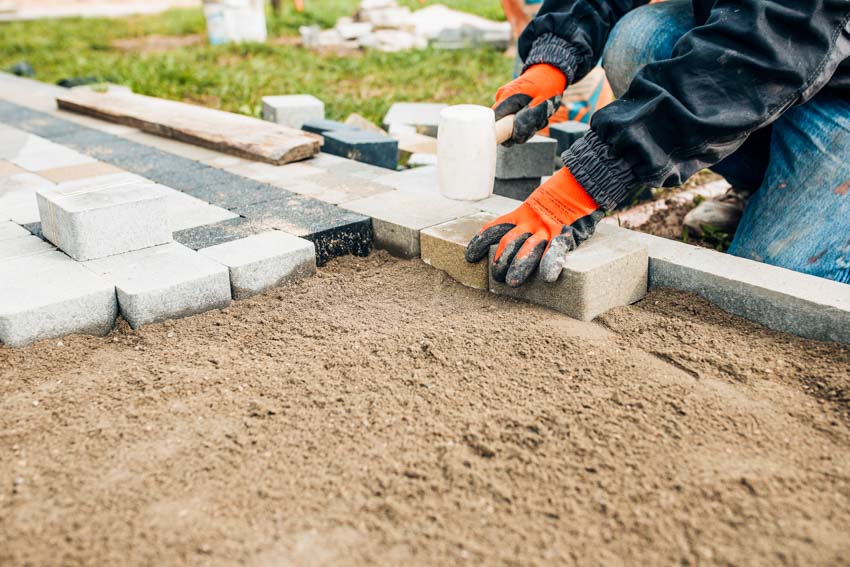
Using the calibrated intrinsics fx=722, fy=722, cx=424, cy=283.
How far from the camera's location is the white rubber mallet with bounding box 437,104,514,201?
225 centimetres

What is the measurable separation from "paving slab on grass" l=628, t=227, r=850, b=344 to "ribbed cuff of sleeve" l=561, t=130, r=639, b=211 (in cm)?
31

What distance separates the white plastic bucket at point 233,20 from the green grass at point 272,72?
28cm

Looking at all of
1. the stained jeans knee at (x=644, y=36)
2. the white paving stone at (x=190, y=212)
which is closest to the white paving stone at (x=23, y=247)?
the white paving stone at (x=190, y=212)

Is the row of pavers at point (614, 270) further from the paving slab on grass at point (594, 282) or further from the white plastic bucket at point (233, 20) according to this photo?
the white plastic bucket at point (233, 20)

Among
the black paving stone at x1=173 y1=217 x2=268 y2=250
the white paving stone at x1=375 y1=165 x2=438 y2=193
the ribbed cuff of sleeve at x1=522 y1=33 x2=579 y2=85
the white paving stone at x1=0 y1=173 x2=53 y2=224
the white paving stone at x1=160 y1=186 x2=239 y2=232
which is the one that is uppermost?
the ribbed cuff of sleeve at x1=522 y1=33 x2=579 y2=85

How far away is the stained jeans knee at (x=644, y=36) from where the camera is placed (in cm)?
280

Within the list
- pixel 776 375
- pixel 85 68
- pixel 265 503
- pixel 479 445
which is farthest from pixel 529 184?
pixel 85 68

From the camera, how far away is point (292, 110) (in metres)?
4.27

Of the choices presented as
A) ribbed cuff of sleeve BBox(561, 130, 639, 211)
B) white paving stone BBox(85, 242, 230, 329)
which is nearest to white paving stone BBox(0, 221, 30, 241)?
white paving stone BBox(85, 242, 230, 329)

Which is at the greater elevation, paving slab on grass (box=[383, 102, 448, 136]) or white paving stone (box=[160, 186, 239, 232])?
paving slab on grass (box=[383, 102, 448, 136])

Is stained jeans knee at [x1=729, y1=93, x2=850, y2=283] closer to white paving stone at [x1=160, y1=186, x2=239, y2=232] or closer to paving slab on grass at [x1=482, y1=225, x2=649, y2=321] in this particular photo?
paving slab on grass at [x1=482, y1=225, x2=649, y2=321]

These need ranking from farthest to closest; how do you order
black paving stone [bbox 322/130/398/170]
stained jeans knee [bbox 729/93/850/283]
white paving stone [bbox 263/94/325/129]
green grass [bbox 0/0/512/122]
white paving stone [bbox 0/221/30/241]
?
green grass [bbox 0/0/512/122] → white paving stone [bbox 263/94/325/129] → black paving stone [bbox 322/130/398/170] → white paving stone [bbox 0/221/30/241] → stained jeans knee [bbox 729/93/850/283]

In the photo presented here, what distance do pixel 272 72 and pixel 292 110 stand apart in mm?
2365

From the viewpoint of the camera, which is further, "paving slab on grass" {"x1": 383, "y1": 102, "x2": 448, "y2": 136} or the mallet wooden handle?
"paving slab on grass" {"x1": 383, "y1": 102, "x2": 448, "y2": 136}
